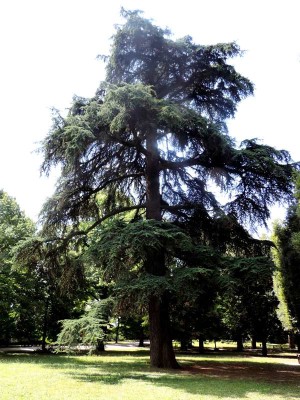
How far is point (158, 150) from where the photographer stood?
17.6 m

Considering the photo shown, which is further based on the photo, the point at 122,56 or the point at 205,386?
the point at 122,56

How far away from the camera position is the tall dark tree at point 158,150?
14.6 metres

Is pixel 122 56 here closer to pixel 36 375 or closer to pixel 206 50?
pixel 206 50

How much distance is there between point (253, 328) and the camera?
28734mm

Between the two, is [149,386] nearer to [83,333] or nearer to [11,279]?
[83,333]

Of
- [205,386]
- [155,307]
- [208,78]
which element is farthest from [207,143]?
[205,386]

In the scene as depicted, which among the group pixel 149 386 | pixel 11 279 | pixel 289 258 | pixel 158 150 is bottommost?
pixel 149 386

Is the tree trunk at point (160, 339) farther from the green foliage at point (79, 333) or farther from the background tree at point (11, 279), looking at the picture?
the background tree at point (11, 279)

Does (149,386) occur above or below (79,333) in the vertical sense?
below

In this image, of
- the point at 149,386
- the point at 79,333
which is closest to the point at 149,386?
the point at 149,386

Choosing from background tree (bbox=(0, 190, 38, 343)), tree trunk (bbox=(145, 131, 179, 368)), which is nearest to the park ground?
tree trunk (bbox=(145, 131, 179, 368))

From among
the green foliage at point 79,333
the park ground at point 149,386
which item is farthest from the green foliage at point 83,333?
the park ground at point 149,386

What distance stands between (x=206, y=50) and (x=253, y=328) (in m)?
21.4

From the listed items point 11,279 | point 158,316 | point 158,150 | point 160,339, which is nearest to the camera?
point 160,339
